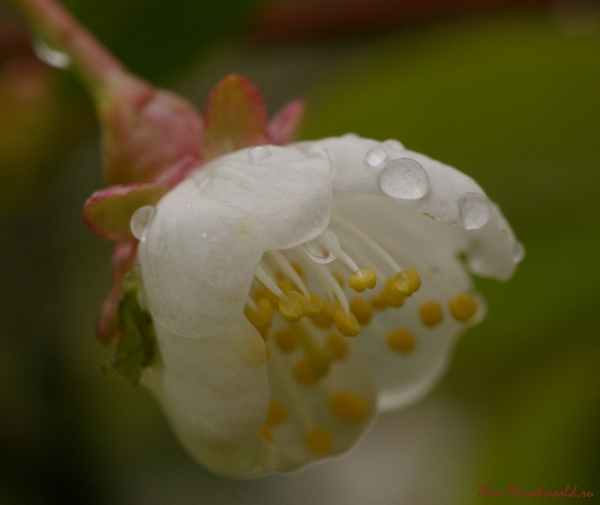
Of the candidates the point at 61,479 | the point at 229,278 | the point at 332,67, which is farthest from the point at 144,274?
the point at 332,67

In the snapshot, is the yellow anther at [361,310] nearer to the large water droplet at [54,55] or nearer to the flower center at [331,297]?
the flower center at [331,297]

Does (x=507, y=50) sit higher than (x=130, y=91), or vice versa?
(x=130, y=91)

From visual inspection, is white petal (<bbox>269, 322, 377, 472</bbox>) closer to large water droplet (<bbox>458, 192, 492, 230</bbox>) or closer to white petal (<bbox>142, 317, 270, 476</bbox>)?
white petal (<bbox>142, 317, 270, 476</bbox>)

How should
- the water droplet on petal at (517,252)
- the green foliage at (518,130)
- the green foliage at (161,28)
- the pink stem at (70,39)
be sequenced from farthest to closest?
the green foliage at (518,130)
the green foliage at (161,28)
the pink stem at (70,39)
the water droplet on petal at (517,252)

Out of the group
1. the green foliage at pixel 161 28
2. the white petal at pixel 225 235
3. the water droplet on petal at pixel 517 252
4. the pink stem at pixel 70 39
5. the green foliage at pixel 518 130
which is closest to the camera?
the white petal at pixel 225 235

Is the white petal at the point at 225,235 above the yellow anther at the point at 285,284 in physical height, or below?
above

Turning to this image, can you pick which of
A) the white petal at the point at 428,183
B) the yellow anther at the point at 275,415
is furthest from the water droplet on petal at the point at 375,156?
the yellow anther at the point at 275,415

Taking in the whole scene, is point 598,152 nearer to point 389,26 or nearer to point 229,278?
point 389,26
